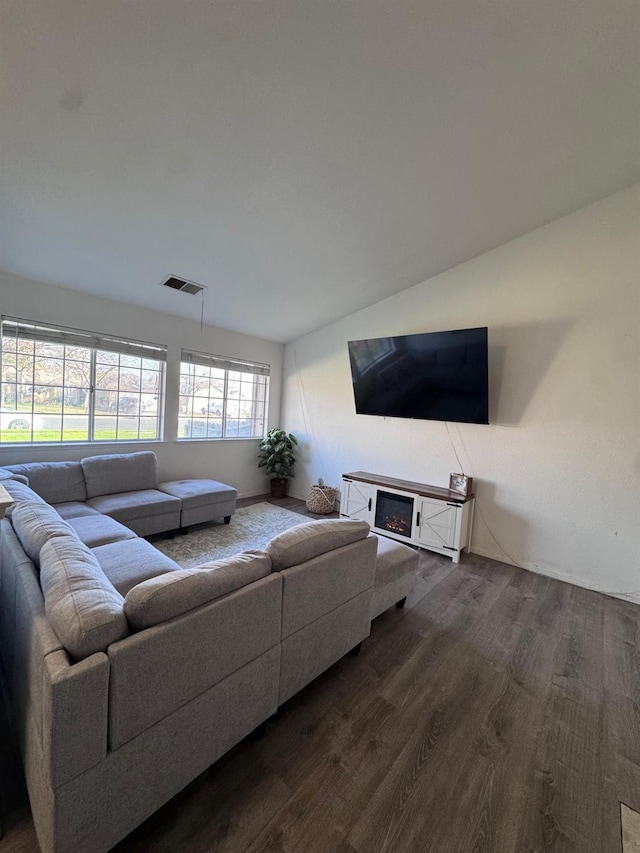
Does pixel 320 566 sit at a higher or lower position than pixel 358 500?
higher

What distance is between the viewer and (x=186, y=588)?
1.14 metres

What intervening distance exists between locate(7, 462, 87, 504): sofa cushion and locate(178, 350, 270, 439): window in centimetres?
137

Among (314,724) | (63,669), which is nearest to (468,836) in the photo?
(314,724)

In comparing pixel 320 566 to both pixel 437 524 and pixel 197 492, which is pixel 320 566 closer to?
pixel 437 524

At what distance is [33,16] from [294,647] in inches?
111

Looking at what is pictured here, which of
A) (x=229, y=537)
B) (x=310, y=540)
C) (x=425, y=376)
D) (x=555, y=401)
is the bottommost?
(x=229, y=537)

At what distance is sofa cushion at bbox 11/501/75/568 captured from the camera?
55.9 inches

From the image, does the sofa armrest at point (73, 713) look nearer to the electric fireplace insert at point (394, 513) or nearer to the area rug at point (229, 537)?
the area rug at point (229, 537)

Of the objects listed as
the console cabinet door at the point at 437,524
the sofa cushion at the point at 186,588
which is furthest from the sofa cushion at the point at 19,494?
the console cabinet door at the point at 437,524

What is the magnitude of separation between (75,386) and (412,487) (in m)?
3.74

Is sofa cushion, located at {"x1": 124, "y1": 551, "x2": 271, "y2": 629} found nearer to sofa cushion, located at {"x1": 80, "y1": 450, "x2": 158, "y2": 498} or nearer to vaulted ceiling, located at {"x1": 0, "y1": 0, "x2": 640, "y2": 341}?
vaulted ceiling, located at {"x1": 0, "y1": 0, "x2": 640, "y2": 341}

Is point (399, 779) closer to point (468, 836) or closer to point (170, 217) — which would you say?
point (468, 836)

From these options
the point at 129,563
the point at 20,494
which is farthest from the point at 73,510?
the point at 129,563

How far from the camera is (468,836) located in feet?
3.63
